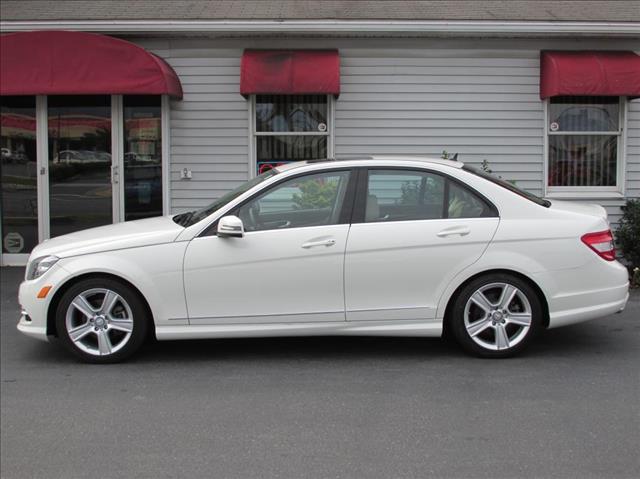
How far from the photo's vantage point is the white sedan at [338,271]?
5.78m

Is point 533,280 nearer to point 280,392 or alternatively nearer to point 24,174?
point 280,392

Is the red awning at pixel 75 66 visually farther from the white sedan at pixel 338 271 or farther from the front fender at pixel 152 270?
the front fender at pixel 152 270

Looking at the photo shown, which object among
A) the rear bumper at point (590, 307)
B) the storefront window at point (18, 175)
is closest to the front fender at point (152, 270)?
the rear bumper at point (590, 307)

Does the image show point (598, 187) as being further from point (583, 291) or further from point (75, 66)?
point (75, 66)

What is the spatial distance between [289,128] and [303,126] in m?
0.20

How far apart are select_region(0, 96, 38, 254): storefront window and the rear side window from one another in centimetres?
620

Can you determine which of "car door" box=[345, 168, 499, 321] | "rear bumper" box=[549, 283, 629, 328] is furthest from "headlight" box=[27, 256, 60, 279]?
"rear bumper" box=[549, 283, 629, 328]

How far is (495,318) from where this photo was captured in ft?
19.4

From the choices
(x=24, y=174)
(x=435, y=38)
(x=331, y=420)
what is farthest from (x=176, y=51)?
(x=331, y=420)

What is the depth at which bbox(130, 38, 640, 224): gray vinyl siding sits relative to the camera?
33.5 ft

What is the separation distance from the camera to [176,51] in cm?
1020

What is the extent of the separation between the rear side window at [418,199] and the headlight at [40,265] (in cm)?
248

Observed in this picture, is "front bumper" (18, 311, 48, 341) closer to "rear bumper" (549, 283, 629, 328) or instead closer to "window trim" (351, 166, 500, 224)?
"window trim" (351, 166, 500, 224)

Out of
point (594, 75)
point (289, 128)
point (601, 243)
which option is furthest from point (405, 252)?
point (594, 75)
